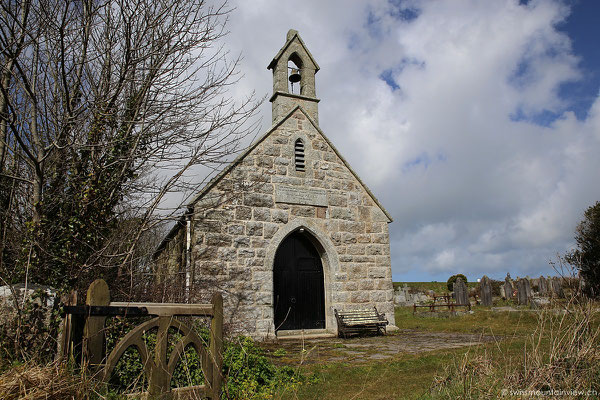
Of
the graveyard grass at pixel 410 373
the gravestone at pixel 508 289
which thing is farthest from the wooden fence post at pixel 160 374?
the gravestone at pixel 508 289

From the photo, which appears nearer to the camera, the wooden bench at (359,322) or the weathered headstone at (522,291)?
the wooden bench at (359,322)

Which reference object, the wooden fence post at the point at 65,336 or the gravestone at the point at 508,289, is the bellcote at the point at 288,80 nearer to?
the wooden fence post at the point at 65,336

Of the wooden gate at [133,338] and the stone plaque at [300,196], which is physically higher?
the stone plaque at [300,196]

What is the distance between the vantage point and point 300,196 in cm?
1051

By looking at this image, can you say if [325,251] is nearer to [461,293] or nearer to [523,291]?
[461,293]

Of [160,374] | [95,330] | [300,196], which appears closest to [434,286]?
[300,196]

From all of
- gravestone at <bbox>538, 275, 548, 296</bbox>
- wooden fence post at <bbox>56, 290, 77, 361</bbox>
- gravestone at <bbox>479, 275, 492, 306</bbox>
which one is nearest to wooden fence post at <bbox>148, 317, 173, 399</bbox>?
wooden fence post at <bbox>56, 290, 77, 361</bbox>

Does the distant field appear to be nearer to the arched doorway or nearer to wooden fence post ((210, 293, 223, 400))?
the arched doorway

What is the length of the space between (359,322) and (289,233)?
2.86m

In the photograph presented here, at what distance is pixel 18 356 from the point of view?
10.7 ft

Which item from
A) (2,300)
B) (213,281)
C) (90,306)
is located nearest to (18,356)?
(2,300)

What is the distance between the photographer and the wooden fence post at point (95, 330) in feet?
10.6

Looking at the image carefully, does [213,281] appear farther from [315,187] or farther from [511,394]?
[511,394]

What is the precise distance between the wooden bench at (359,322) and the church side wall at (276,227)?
357 mm
